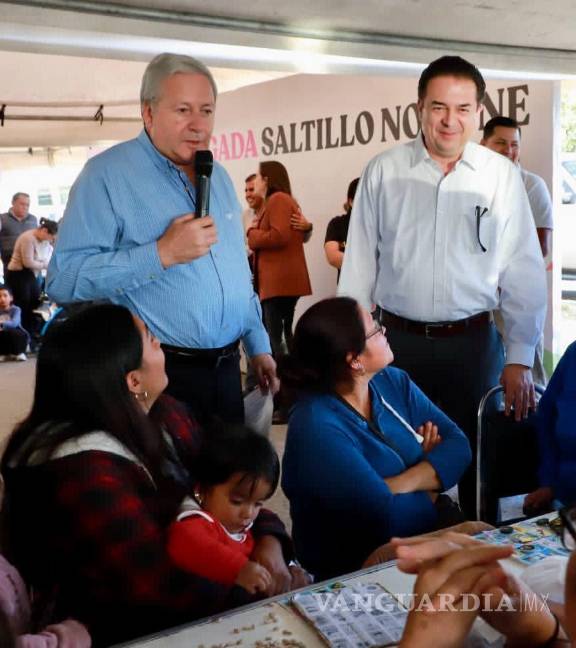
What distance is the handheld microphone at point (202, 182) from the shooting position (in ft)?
6.96

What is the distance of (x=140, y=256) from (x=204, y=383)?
419 millimetres

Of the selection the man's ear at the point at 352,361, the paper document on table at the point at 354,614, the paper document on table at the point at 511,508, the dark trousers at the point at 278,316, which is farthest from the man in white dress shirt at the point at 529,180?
the paper document on table at the point at 354,614

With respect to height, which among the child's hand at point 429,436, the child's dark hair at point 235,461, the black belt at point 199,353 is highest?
the black belt at point 199,353

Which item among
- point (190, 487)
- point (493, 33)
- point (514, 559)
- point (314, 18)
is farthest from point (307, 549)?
point (493, 33)

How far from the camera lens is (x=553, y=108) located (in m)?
4.60

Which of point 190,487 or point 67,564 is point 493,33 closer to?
point 190,487

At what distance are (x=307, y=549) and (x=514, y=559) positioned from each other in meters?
0.69

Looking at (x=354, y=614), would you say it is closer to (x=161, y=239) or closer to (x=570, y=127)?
(x=161, y=239)

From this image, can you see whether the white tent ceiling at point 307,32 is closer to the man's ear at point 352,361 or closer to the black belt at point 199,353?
the black belt at point 199,353

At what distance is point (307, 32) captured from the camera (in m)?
2.64

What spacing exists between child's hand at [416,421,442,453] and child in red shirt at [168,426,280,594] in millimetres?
494

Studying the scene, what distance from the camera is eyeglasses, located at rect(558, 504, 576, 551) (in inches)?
32.3

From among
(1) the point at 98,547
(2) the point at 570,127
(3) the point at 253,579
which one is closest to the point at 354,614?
(3) the point at 253,579

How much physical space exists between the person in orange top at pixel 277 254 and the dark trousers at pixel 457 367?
2827 mm
